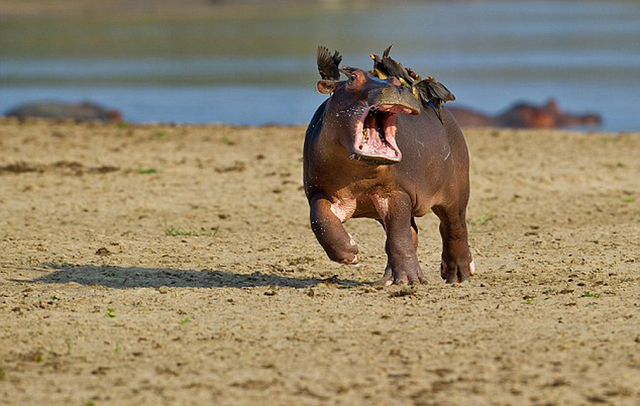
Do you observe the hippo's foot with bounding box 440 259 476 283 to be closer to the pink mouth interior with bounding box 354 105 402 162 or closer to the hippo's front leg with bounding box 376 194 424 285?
the hippo's front leg with bounding box 376 194 424 285

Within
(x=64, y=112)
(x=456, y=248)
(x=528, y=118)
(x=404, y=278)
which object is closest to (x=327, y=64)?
(x=404, y=278)

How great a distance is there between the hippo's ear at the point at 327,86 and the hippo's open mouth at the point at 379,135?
0.28 m

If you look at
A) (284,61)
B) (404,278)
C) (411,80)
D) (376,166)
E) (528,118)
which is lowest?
(404,278)

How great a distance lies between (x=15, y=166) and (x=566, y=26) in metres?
38.6

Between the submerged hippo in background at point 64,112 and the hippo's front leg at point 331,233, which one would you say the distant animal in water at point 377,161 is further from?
the submerged hippo in background at point 64,112

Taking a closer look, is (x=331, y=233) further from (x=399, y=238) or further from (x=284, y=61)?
(x=284, y=61)

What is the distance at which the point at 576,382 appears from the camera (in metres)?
4.49

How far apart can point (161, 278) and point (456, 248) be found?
1.65m

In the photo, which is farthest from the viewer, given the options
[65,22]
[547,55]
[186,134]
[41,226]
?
[65,22]

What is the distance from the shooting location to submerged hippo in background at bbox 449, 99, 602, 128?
18.0m

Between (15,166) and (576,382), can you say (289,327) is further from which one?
(15,166)

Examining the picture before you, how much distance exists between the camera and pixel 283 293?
241 inches

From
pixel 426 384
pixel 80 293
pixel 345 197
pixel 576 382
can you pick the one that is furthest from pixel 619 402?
pixel 80 293

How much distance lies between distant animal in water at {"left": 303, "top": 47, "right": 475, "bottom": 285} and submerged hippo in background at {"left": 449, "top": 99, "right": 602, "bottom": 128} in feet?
37.4
